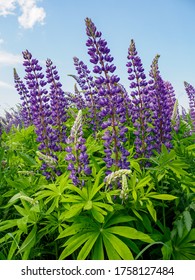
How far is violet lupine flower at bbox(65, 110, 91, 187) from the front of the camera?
285cm

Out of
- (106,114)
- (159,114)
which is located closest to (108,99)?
(106,114)

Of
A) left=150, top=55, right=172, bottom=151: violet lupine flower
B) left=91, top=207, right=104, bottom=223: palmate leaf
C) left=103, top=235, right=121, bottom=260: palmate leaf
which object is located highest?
left=150, top=55, right=172, bottom=151: violet lupine flower

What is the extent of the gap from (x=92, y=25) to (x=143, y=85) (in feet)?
2.73

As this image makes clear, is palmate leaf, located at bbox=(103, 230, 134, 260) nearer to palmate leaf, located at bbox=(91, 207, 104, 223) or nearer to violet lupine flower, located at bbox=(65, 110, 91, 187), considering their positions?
palmate leaf, located at bbox=(91, 207, 104, 223)

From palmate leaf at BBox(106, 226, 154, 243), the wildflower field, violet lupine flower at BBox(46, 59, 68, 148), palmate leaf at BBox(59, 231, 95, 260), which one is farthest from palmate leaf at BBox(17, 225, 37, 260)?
violet lupine flower at BBox(46, 59, 68, 148)

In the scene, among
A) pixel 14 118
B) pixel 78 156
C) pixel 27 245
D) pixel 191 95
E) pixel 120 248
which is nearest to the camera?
pixel 120 248

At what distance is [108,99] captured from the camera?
9.88 feet

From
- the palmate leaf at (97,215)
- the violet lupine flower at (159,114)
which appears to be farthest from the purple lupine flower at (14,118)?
the palmate leaf at (97,215)

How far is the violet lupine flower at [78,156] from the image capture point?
2846mm

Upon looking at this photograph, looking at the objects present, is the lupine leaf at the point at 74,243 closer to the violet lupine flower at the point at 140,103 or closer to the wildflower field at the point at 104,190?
the wildflower field at the point at 104,190

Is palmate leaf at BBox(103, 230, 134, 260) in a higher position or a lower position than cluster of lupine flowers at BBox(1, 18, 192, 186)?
lower

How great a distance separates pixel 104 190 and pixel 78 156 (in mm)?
470

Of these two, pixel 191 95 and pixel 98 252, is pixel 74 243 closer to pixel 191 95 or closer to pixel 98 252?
pixel 98 252

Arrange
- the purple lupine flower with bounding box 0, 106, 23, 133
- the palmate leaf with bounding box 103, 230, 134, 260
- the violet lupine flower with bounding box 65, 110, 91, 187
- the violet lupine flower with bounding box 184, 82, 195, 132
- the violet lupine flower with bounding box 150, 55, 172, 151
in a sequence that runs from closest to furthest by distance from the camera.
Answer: the palmate leaf with bounding box 103, 230, 134, 260, the violet lupine flower with bounding box 65, 110, 91, 187, the violet lupine flower with bounding box 150, 55, 172, 151, the violet lupine flower with bounding box 184, 82, 195, 132, the purple lupine flower with bounding box 0, 106, 23, 133
